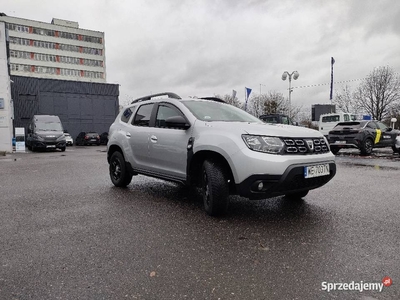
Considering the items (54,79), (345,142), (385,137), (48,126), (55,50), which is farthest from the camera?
(55,50)

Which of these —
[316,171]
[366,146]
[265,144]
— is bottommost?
[366,146]

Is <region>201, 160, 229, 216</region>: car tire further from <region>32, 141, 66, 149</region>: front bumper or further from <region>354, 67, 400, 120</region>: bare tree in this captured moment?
<region>354, 67, 400, 120</region>: bare tree

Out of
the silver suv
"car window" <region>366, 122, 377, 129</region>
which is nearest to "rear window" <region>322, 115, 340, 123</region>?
"car window" <region>366, 122, 377, 129</region>

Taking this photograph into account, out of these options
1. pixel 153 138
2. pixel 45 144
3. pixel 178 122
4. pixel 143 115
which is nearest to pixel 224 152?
pixel 178 122

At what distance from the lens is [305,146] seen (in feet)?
12.5

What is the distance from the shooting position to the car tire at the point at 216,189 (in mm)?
3723

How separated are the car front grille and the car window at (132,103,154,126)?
2.59 m

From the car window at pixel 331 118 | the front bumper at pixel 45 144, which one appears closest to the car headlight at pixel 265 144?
the car window at pixel 331 118

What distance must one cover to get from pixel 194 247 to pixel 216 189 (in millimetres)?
907

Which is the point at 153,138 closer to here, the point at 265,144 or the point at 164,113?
the point at 164,113

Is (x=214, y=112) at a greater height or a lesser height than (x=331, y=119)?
lesser

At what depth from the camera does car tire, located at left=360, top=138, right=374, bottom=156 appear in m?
12.4

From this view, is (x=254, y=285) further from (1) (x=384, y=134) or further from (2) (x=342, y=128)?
(1) (x=384, y=134)

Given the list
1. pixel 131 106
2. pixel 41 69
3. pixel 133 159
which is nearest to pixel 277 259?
pixel 133 159
